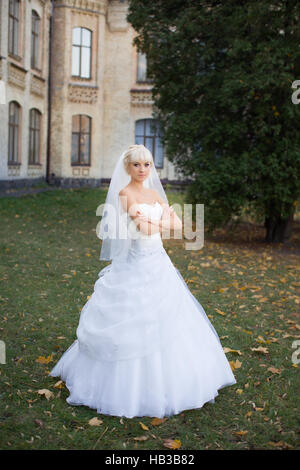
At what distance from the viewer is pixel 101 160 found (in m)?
26.6

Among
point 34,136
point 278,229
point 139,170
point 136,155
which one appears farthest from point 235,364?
point 34,136

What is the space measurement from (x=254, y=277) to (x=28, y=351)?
4.96 metres

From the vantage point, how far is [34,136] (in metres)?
23.4

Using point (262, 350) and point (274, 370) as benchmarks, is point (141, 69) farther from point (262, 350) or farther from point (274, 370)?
point (274, 370)

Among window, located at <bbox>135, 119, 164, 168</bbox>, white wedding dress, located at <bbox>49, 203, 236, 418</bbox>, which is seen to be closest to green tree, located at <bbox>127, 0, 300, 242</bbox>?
white wedding dress, located at <bbox>49, 203, 236, 418</bbox>

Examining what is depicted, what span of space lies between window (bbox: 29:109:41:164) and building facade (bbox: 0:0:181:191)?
0.16ft

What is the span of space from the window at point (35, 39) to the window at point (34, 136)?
7.45ft

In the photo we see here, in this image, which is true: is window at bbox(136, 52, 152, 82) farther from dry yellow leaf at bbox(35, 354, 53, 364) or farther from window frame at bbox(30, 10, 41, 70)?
dry yellow leaf at bbox(35, 354, 53, 364)

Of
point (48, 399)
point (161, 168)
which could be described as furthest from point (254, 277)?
point (161, 168)

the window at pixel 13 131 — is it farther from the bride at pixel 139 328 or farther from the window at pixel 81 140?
the bride at pixel 139 328

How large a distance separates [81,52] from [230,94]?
17619mm

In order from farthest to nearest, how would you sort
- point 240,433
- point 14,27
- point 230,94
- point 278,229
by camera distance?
point 14,27, point 278,229, point 230,94, point 240,433

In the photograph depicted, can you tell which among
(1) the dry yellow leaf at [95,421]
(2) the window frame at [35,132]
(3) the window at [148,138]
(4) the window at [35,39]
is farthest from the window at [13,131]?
(1) the dry yellow leaf at [95,421]

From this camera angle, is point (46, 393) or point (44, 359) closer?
point (46, 393)
